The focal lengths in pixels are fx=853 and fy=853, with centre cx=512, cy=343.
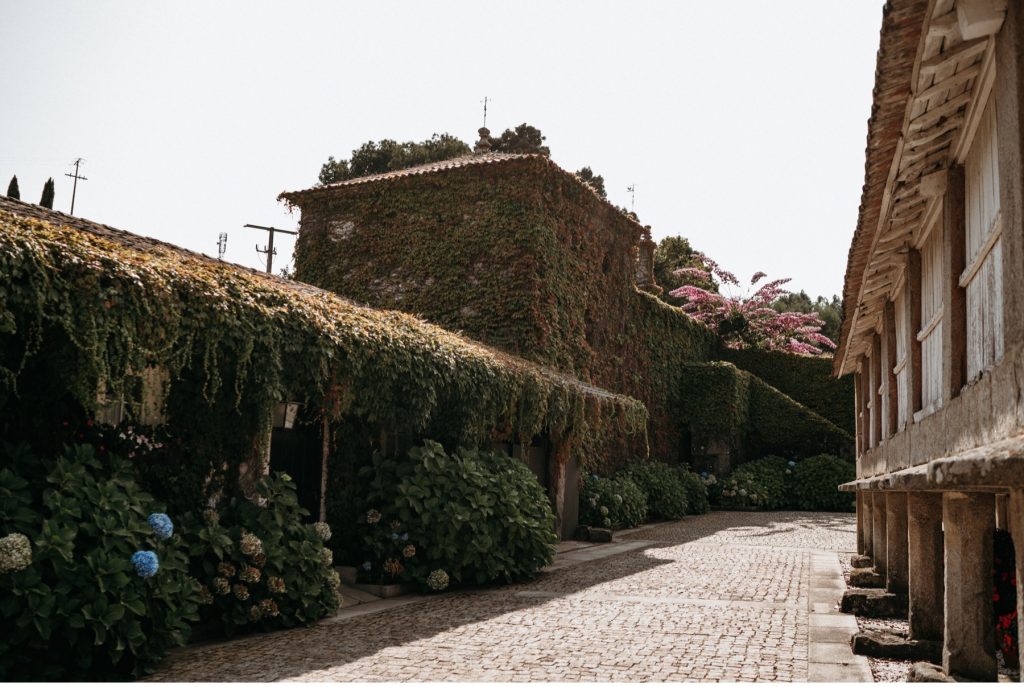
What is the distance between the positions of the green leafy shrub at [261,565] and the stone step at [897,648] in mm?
4407

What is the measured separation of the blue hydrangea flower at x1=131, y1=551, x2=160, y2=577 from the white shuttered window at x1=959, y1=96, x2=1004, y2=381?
491 cm

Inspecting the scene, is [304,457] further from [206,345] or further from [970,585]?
[970,585]

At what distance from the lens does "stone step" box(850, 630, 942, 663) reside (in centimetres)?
624

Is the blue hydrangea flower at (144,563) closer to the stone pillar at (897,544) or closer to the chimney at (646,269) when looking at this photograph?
the stone pillar at (897,544)

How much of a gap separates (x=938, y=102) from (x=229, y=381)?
19.5 ft

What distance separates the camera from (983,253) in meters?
4.16

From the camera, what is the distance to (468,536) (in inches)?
370

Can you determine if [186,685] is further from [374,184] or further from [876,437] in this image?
[374,184]

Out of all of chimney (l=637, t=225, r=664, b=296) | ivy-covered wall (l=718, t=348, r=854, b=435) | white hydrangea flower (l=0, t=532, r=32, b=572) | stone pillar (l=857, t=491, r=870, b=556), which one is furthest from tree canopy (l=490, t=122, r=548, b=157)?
white hydrangea flower (l=0, t=532, r=32, b=572)

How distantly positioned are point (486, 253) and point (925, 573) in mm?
12276

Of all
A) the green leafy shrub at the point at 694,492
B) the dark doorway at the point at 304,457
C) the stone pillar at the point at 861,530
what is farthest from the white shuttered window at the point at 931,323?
the green leafy shrub at the point at 694,492

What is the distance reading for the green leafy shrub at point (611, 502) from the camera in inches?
657

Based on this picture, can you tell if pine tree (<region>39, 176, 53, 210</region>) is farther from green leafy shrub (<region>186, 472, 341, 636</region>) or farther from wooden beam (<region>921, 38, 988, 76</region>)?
wooden beam (<region>921, 38, 988, 76</region>)

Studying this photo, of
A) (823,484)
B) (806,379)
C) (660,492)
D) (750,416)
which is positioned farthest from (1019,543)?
(806,379)
